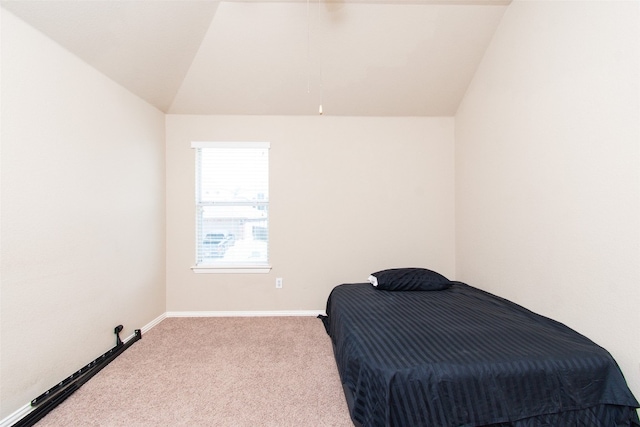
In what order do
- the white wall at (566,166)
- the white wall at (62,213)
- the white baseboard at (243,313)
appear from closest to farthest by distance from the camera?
the white wall at (566,166)
the white wall at (62,213)
the white baseboard at (243,313)

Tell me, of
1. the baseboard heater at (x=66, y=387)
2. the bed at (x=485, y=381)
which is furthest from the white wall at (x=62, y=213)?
the bed at (x=485, y=381)

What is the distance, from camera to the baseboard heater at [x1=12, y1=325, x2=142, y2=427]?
1528 mm

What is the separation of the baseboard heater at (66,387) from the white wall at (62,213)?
50mm

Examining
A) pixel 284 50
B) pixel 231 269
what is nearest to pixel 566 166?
pixel 284 50

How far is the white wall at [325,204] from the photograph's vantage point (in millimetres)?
3045

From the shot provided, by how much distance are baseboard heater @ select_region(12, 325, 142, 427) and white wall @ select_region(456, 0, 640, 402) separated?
126 inches

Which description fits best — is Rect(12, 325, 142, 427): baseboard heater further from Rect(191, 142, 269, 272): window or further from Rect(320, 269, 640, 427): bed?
Rect(320, 269, 640, 427): bed

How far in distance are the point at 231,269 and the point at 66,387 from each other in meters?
1.52

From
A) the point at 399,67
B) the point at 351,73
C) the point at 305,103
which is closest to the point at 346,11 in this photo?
the point at 351,73

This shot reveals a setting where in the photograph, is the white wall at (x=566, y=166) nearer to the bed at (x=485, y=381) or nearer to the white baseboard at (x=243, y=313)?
the bed at (x=485, y=381)

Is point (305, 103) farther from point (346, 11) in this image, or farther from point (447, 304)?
point (447, 304)

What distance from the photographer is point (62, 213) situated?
1.81 m

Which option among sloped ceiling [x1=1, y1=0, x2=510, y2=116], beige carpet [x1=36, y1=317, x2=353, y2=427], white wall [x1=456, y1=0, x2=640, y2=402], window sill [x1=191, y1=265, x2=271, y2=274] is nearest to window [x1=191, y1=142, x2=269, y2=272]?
window sill [x1=191, y1=265, x2=271, y2=274]

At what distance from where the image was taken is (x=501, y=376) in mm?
1282
